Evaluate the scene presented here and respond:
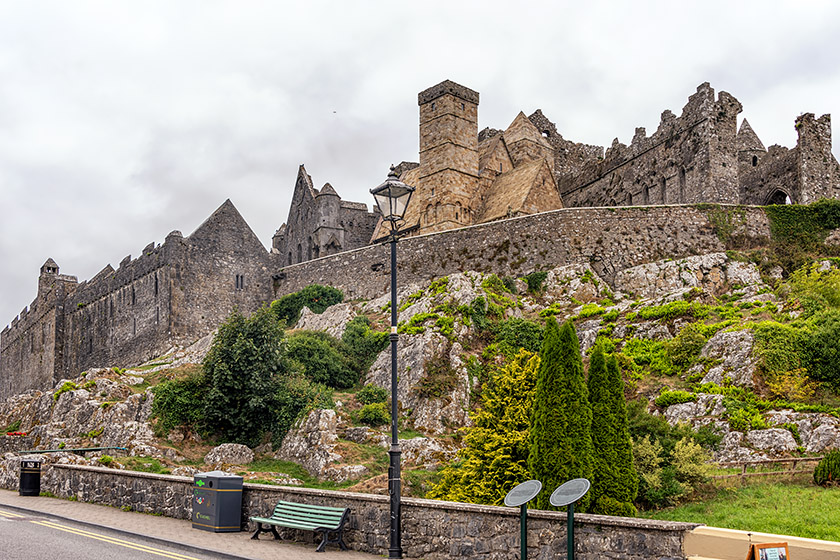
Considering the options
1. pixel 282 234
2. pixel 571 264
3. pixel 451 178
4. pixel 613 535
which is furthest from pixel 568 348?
pixel 282 234

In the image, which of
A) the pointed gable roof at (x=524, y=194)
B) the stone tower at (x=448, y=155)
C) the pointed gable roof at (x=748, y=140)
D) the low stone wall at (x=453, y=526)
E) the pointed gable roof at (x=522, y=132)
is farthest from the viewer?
the pointed gable roof at (x=522, y=132)

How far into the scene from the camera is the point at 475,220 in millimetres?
41500

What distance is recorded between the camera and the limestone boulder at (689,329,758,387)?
72.8ft

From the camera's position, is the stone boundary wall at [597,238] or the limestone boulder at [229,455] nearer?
the limestone boulder at [229,455]

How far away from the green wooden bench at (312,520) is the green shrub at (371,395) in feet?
47.5

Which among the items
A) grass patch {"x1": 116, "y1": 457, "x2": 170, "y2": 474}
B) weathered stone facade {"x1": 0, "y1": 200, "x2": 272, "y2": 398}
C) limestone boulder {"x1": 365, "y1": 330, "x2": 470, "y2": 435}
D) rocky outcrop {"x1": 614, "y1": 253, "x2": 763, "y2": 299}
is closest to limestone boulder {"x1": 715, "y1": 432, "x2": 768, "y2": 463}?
limestone boulder {"x1": 365, "y1": 330, "x2": 470, "y2": 435}

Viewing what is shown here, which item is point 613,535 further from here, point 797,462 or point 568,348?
point 797,462

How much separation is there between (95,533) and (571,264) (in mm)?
24523

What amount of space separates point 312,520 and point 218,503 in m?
2.37

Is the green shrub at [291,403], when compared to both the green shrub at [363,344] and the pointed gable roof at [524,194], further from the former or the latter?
the pointed gable roof at [524,194]

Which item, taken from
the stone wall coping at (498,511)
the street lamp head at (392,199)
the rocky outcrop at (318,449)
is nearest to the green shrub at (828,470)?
the stone wall coping at (498,511)

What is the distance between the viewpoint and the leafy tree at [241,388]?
86.7 feet

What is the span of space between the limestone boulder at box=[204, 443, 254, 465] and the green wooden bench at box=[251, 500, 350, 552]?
37.3 ft

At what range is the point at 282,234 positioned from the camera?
6297 cm
